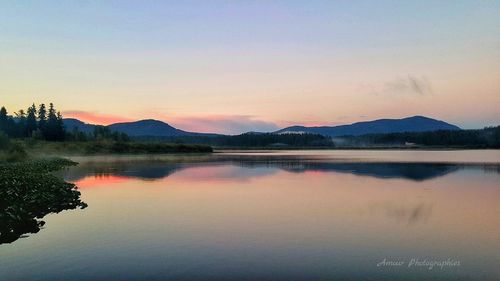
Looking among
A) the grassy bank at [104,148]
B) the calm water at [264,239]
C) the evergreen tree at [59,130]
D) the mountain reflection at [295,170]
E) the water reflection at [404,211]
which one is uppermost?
the evergreen tree at [59,130]

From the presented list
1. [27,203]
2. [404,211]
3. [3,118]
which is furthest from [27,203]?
[3,118]

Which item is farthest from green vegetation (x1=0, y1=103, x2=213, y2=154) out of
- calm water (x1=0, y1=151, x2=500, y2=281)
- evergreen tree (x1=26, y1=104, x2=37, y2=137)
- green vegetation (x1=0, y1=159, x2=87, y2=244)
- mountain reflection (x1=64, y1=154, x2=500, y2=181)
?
calm water (x1=0, y1=151, x2=500, y2=281)

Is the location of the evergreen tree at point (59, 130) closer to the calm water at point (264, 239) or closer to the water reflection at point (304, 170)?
the water reflection at point (304, 170)

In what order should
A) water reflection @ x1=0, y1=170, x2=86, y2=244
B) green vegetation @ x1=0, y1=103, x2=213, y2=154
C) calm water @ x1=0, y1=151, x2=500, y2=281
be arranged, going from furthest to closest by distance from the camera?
green vegetation @ x1=0, y1=103, x2=213, y2=154, water reflection @ x1=0, y1=170, x2=86, y2=244, calm water @ x1=0, y1=151, x2=500, y2=281

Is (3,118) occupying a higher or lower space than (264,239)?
higher

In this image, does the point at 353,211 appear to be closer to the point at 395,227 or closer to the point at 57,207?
the point at 395,227

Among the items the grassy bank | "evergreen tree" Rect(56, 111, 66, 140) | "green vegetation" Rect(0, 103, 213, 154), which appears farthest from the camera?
"evergreen tree" Rect(56, 111, 66, 140)

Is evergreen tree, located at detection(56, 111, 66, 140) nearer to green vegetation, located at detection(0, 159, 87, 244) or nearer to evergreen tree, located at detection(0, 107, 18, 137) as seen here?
evergreen tree, located at detection(0, 107, 18, 137)

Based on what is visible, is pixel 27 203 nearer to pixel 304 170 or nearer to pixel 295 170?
pixel 304 170

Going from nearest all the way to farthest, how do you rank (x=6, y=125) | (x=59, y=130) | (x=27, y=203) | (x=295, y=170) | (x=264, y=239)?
(x=264, y=239)
(x=27, y=203)
(x=295, y=170)
(x=6, y=125)
(x=59, y=130)

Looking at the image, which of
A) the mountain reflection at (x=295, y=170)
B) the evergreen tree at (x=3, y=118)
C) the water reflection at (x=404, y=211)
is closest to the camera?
the water reflection at (x=404, y=211)

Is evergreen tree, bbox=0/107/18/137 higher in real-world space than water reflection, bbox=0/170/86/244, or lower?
higher

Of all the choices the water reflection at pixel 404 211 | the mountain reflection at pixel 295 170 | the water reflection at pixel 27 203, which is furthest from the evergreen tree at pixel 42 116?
the water reflection at pixel 404 211

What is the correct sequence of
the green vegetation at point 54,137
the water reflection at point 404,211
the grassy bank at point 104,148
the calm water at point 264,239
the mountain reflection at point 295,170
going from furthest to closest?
the green vegetation at point 54,137
the grassy bank at point 104,148
the mountain reflection at point 295,170
the water reflection at point 404,211
the calm water at point 264,239
